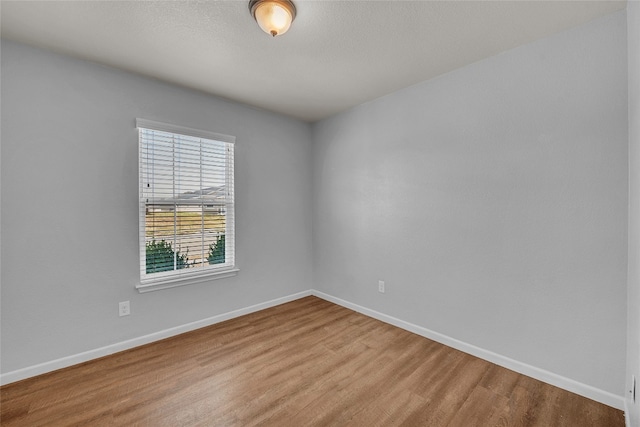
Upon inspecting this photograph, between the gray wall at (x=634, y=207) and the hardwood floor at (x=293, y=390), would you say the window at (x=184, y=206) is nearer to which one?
the hardwood floor at (x=293, y=390)

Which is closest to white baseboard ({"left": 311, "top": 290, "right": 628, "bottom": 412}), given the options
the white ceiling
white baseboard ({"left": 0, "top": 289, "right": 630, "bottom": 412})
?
white baseboard ({"left": 0, "top": 289, "right": 630, "bottom": 412})

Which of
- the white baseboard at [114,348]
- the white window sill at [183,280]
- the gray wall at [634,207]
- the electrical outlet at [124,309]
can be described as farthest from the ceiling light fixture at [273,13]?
the white baseboard at [114,348]

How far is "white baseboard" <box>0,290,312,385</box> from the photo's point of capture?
2012 mm

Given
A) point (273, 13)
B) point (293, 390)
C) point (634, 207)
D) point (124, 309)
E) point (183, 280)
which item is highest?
point (273, 13)

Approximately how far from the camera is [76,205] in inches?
87.6

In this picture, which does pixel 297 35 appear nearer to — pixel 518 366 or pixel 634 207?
pixel 634 207

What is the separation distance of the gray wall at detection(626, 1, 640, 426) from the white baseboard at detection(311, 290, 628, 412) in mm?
153

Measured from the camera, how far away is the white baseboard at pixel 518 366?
1764 millimetres

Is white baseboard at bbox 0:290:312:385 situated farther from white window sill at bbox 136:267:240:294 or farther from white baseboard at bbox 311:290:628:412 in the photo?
white baseboard at bbox 311:290:628:412

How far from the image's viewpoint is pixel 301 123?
12.5 feet

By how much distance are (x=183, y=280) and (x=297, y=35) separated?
2.42m

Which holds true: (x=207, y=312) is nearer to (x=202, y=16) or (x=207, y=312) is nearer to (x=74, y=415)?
(x=74, y=415)

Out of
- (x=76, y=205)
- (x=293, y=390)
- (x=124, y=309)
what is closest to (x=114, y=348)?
(x=124, y=309)

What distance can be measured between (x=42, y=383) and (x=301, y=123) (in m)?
3.52
